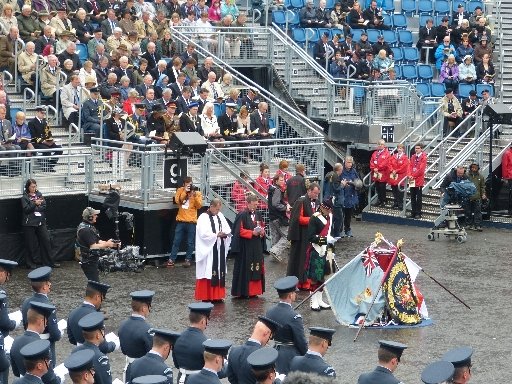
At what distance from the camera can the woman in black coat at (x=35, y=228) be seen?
850 inches

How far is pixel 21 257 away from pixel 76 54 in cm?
565

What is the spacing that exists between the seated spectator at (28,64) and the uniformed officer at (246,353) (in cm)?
1453

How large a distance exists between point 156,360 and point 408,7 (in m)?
24.5

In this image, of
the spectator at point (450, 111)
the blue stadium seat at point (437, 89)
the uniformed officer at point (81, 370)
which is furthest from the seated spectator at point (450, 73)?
the uniformed officer at point (81, 370)

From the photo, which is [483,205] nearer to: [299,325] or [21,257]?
[21,257]

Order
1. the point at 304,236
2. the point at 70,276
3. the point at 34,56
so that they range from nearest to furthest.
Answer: the point at 304,236 < the point at 70,276 < the point at 34,56

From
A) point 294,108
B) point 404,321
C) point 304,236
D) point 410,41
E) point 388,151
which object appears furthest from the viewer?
point 410,41

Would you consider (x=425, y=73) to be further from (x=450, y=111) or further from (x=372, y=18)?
(x=450, y=111)

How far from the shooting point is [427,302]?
1934 cm

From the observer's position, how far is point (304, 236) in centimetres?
1970

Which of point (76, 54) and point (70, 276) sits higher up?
point (76, 54)

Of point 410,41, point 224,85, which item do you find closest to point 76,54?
point 224,85

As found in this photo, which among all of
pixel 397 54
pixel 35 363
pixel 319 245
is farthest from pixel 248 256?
pixel 397 54

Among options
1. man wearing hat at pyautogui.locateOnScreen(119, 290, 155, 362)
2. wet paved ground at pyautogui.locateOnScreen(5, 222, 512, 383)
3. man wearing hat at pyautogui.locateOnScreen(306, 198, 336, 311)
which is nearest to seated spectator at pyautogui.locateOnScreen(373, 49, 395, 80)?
wet paved ground at pyautogui.locateOnScreen(5, 222, 512, 383)
